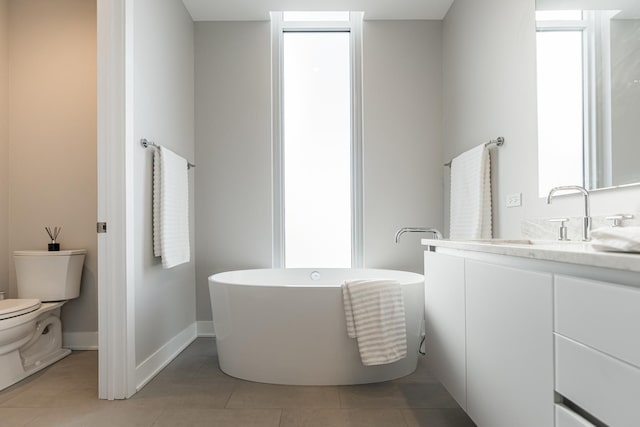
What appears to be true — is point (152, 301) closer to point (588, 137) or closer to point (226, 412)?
point (226, 412)

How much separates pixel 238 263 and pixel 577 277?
2813mm

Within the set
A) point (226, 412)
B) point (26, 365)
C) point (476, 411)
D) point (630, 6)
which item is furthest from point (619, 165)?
point (26, 365)

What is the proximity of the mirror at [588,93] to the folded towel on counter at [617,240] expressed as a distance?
2.22 ft

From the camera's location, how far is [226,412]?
6.51 feet

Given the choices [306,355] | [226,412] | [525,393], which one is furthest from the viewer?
[306,355]

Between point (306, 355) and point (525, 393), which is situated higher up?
point (525, 393)

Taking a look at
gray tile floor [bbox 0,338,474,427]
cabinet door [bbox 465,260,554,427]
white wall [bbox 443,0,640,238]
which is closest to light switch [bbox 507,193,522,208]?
white wall [bbox 443,0,640,238]

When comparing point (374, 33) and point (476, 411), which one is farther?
point (374, 33)

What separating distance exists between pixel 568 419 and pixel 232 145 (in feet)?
9.89

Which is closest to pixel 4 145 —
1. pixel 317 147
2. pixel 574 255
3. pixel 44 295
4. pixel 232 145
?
pixel 44 295

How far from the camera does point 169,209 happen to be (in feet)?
8.79

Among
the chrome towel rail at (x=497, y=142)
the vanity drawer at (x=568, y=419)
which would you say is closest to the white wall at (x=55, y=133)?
the chrome towel rail at (x=497, y=142)

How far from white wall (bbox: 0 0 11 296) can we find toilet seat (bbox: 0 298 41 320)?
600 mm

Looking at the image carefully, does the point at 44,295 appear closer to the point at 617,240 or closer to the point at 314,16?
the point at 314,16
